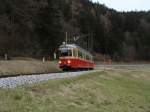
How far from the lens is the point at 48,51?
84.1 m

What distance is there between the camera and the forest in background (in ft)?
229

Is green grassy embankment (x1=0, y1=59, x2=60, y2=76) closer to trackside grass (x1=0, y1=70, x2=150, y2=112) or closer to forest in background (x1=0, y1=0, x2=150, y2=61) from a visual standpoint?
forest in background (x1=0, y1=0, x2=150, y2=61)

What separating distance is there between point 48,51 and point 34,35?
4409 mm

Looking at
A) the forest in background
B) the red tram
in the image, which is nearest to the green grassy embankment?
the red tram

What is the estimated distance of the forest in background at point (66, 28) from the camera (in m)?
69.9

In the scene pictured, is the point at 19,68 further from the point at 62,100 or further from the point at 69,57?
the point at 62,100

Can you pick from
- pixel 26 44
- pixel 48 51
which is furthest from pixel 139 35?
pixel 26 44

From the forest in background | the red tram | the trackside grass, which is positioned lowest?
the trackside grass

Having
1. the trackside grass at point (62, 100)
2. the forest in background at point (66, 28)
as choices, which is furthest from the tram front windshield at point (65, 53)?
the trackside grass at point (62, 100)

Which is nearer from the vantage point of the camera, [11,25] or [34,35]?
[11,25]

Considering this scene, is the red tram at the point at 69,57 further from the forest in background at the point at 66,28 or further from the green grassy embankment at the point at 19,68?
the forest in background at the point at 66,28

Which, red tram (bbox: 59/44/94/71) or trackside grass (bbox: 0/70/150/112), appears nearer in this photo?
trackside grass (bbox: 0/70/150/112)

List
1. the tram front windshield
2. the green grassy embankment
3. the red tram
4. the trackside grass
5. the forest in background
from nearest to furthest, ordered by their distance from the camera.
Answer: the trackside grass → the green grassy embankment → the red tram → the tram front windshield → the forest in background

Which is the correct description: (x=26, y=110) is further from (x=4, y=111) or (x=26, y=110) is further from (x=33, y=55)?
(x=33, y=55)
